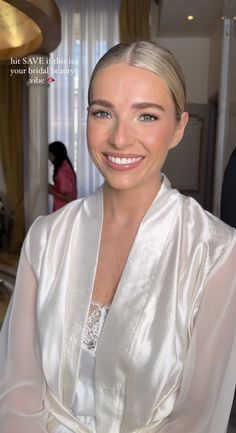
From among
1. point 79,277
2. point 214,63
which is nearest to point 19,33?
point 79,277

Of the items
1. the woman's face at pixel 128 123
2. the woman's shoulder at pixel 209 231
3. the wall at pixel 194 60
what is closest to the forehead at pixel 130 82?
the woman's face at pixel 128 123

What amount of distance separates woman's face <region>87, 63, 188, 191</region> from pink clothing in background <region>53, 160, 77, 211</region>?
2.43 m

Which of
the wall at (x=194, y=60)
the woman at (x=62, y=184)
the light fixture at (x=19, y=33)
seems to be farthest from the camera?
the wall at (x=194, y=60)

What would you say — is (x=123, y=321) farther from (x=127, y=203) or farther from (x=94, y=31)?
(x=94, y=31)

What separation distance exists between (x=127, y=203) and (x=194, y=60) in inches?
146

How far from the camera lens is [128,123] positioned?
0.70m

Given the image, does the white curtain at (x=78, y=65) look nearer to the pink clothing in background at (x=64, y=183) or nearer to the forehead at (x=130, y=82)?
the pink clothing in background at (x=64, y=183)

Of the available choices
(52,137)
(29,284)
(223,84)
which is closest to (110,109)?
(29,284)

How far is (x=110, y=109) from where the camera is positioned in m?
0.71

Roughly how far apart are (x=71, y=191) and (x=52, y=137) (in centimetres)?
118

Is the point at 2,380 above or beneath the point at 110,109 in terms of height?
beneath

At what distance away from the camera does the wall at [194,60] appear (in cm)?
405

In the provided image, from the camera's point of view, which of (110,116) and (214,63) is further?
(214,63)

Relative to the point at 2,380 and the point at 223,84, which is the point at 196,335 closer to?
the point at 2,380
